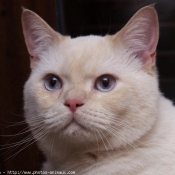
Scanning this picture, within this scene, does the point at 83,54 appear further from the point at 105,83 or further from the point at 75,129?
the point at 75,129

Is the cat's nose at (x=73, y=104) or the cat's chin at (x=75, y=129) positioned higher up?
the cat's nose at (x=73, y=104)

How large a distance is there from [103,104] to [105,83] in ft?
0.34

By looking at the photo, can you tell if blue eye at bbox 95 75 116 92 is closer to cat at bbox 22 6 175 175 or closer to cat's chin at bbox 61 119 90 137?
cat at bbox 22 6 175 175

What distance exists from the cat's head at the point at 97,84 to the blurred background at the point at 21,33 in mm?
641

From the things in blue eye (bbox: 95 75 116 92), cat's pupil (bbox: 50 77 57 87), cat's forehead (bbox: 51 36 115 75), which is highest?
cat's forehead (bbox: 51 36 115 75)

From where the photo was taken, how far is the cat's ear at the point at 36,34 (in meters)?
1.22

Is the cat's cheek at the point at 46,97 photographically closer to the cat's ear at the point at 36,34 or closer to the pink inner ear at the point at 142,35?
the cat's ear at the point at 36,34

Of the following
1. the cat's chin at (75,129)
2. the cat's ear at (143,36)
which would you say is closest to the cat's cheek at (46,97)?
the cat's chin at (75,129)

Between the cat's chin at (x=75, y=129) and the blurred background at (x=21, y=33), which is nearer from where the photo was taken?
the cat's chin at (x=75, y=129)

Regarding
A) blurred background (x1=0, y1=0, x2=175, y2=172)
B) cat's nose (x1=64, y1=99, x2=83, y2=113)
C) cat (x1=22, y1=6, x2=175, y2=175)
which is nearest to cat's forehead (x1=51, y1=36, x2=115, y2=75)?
cat (x1=22, y1=6, x2=175, y2=175)

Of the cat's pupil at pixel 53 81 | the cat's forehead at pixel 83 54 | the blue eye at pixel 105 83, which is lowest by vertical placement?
the cat's pupil at pixel 53 81

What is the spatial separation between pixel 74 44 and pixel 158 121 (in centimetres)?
45

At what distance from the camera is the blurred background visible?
1.88 meters

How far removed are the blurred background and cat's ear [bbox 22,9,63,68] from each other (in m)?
0.62
